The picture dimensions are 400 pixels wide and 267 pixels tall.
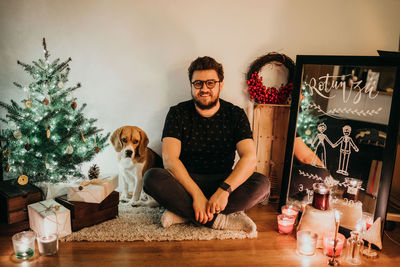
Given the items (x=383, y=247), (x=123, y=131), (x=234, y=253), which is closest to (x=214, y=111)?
(x=123, y=131)

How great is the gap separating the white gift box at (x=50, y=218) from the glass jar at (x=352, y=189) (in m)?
2.00

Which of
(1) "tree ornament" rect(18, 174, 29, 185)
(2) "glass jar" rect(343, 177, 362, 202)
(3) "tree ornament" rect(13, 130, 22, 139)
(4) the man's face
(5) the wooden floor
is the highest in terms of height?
(4) the man's face

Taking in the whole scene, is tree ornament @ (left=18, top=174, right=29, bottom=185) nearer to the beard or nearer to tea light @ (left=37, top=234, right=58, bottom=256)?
tea light @ (left=37, top=234, right=58, bottom=256)

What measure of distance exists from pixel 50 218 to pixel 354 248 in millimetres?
1951

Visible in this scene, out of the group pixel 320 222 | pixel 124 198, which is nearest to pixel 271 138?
pixel 320 222

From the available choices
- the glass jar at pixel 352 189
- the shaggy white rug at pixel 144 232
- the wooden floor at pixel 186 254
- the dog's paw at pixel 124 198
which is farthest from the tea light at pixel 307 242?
the dog's paw at pixel 124 198

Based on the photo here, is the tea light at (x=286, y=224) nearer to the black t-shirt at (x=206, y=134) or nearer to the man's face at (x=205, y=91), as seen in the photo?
the black t-shirt at (x=206, y=134)

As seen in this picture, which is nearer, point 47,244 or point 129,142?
point 47,244

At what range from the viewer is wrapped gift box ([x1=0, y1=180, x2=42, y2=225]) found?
189 cm

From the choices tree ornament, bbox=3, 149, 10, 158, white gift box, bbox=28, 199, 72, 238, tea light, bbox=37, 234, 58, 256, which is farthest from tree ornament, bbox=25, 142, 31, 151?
tea light, bbox=37, 234, 58, 256

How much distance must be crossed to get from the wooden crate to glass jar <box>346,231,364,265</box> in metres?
0.89

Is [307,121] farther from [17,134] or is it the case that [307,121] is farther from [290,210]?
[17,134]

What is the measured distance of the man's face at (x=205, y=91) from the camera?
2096mm

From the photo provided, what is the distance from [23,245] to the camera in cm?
161
